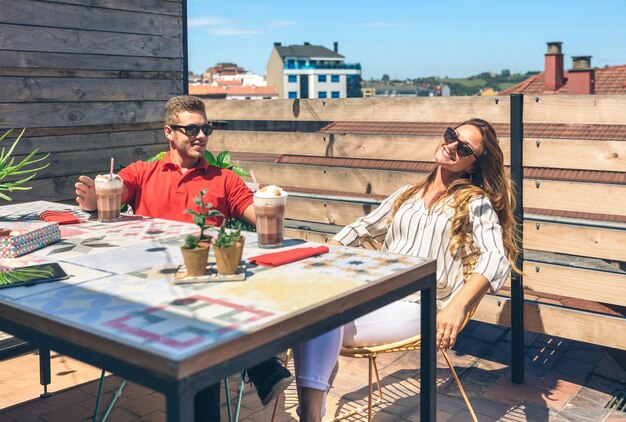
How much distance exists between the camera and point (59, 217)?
3070 millimetres

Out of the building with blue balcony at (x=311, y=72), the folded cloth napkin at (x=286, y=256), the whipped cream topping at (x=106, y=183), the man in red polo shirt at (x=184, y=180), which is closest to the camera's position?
the folded cloth napkin at (x=286, y=256)

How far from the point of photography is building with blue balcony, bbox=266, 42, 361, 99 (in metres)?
107

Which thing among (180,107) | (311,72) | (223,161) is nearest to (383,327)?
(180,107)

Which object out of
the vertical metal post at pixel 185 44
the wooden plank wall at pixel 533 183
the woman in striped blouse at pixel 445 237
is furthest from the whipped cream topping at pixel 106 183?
the vertical metal post at pixel 185 44

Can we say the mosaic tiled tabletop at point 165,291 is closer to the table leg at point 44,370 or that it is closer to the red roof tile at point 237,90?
the table leg at point 44,370

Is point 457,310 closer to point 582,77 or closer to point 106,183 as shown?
point 106,183

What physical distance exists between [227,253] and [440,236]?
1389 millimetres

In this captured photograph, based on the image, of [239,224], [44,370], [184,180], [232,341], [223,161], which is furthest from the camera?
[223,161]

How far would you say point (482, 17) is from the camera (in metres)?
114

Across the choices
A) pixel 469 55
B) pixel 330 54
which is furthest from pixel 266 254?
pixel 469 55

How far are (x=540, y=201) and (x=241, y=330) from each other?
9.08 feet

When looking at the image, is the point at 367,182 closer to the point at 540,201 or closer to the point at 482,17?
the point at 540,201

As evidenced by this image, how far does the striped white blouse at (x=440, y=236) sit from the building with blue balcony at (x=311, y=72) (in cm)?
10065

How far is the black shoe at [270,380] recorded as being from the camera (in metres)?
2.88
